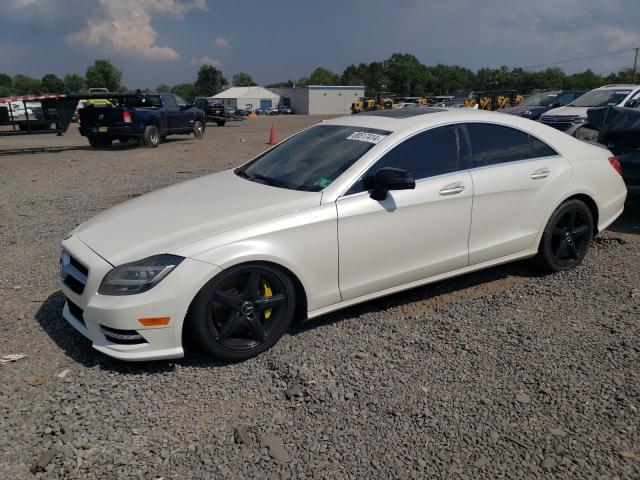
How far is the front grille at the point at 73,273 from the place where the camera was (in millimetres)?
3359

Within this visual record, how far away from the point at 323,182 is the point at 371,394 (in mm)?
1509

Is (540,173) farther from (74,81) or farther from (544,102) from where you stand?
(74,81)

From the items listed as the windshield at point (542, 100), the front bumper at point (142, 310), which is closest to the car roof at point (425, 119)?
the front bumper at point (142, 310)

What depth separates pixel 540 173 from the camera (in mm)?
4520

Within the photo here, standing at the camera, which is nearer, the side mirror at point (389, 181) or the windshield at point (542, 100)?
the side mirror at point (389, 181)

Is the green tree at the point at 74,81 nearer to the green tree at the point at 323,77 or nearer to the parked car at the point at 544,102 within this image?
the green tree at the point at 323,77

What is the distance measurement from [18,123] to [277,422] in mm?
16178

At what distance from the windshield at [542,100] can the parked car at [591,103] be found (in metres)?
5.25

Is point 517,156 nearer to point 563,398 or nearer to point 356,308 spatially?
point 356,308

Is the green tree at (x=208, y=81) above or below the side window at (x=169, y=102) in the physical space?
above

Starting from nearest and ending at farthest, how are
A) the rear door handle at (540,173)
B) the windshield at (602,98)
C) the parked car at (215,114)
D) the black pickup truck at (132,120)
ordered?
the rear door handle at (540,173)
the windshield at (602,98)
the black pickup truck at (132,120)
the parked car at (215,114)

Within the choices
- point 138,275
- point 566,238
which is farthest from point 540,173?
point 138,275

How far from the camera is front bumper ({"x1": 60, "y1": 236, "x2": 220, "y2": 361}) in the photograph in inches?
123

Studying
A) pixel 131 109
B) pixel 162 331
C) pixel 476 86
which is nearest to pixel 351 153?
pixel 162 331
